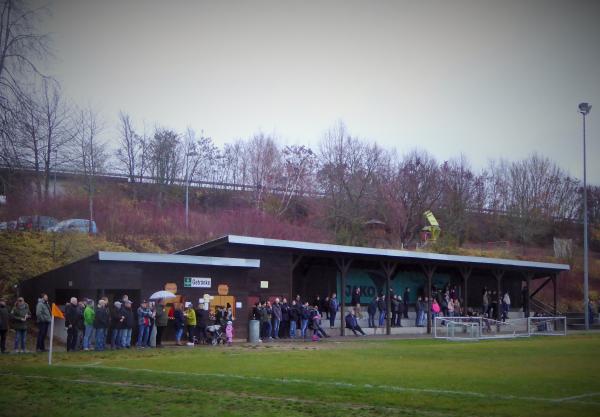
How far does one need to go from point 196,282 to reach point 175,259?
1.77m

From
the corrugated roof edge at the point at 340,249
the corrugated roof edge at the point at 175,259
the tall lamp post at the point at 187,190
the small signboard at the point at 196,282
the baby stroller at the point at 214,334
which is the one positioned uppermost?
the tall lamp post at the point at 187,190

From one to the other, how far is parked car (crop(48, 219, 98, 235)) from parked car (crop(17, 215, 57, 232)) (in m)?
0.48

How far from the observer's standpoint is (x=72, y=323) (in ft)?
69.1

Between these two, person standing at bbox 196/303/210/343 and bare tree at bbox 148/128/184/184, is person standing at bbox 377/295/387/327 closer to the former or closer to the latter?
person standing at bbox 196/303/210/343

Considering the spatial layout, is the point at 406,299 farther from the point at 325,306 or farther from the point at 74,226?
the point at 74,226

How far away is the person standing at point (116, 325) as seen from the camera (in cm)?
2195

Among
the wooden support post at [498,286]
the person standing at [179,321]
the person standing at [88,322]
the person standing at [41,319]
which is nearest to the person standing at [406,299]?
the wooden support post at [498,286]

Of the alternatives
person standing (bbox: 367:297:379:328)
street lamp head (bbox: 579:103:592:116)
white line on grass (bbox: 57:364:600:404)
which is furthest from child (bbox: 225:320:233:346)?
street lamp head (bbox: 579:103:592:116)

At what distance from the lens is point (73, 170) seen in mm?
39344

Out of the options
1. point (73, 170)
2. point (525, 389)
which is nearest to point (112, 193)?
point (73, 170)

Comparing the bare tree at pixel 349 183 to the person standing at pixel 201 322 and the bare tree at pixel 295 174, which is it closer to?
the bare tree at pixel 295 174

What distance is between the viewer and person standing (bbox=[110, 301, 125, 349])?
21953 millimetres

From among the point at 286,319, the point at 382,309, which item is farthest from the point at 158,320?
the point at 382,309

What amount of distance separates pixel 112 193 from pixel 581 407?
37.5 meters
